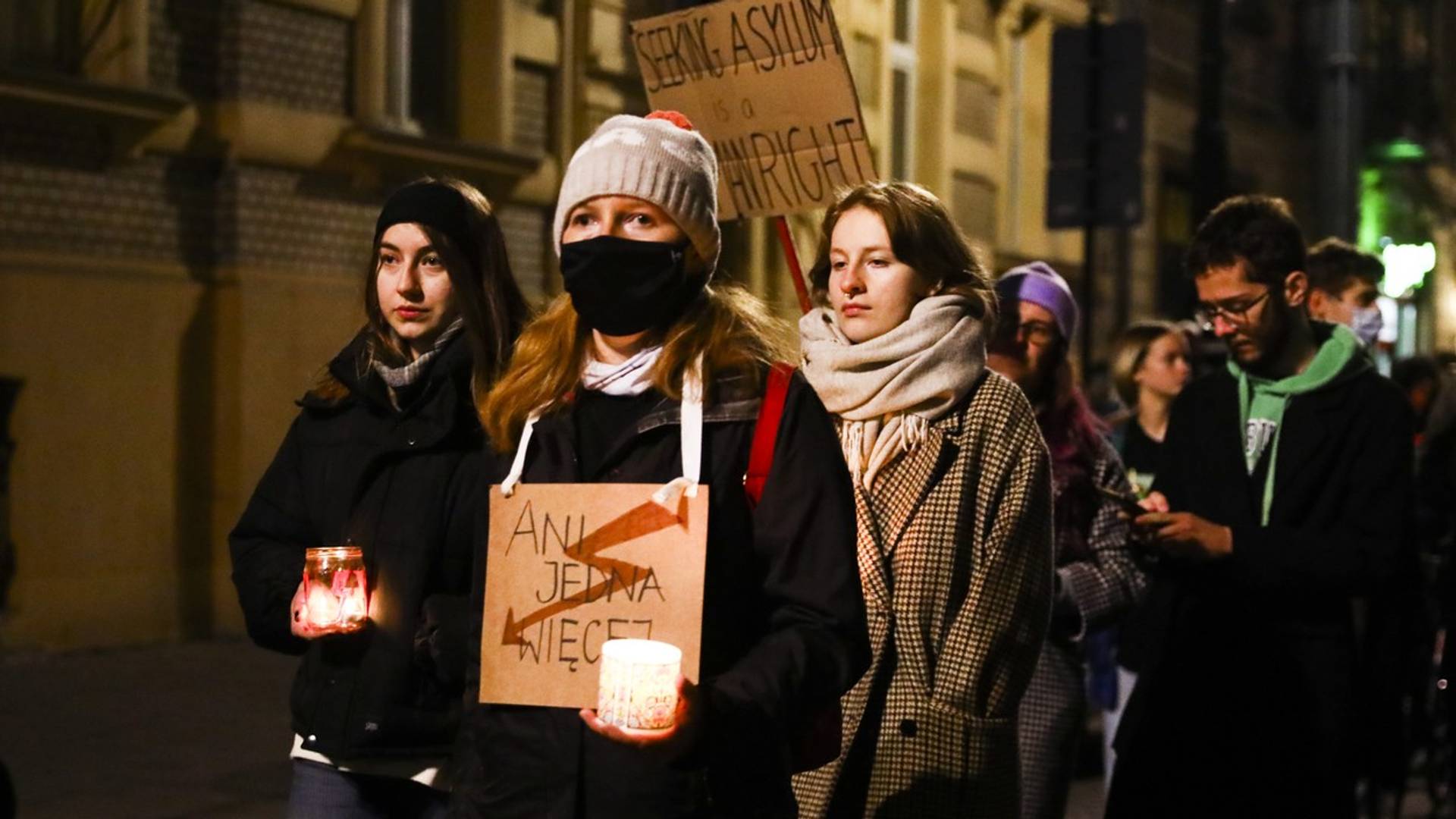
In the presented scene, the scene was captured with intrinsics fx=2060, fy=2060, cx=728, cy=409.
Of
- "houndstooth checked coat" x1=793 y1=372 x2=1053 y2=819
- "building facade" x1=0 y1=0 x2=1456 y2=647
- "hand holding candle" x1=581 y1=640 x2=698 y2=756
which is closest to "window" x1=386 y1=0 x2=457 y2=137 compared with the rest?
"building facade" x1=0 y1=0 x2=1456 y2=647

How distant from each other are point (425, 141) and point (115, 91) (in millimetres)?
2197

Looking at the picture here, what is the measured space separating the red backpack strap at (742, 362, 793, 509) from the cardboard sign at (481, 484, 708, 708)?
0.11 m

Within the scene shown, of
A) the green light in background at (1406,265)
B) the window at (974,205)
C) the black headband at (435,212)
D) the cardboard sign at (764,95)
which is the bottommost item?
the black headband at (435,212)

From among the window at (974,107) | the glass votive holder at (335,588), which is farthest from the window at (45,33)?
the window at (974,107)

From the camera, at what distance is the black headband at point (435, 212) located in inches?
149

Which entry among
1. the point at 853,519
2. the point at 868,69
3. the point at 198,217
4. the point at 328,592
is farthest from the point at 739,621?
the point at 868,69

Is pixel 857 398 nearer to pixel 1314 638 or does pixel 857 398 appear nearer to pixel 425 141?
pixel 1314 638

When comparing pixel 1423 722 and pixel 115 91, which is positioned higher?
pixel 115 91

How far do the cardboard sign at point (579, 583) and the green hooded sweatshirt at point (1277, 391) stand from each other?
235 cm

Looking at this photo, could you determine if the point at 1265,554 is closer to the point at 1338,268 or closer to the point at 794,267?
the point at 794,267

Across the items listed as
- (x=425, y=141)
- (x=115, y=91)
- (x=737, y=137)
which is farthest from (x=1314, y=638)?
(x=425, y=141)

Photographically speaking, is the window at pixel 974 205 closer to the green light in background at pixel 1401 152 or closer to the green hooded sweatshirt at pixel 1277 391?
the green light in background at pixel 1401 152

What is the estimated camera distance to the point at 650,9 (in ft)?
46.4

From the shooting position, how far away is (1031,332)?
505 cm
